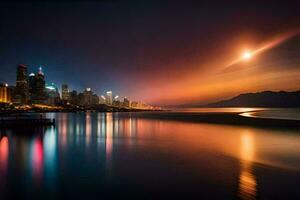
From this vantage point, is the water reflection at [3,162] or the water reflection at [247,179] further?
the water reflection at [3,162]

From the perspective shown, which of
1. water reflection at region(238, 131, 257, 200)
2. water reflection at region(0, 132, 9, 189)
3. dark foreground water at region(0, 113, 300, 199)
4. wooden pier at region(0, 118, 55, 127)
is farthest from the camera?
wooden pier at region(0, 118, 55, 127)

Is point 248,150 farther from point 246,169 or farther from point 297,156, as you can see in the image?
point 246,169

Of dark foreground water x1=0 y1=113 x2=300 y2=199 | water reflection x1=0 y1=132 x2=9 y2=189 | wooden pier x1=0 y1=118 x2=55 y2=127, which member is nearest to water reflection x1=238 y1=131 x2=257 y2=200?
dark foreground water x1=0 y1=113 x2=300 y2=199

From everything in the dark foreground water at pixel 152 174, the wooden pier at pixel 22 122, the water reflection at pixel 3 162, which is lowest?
the dark foreground water at pixel 152 174

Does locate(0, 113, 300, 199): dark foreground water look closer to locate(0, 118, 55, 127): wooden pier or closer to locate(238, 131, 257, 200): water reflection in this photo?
locate(238, 131, 257, 200): water reflection

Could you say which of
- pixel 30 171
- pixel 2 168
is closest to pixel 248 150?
pixel 30 171

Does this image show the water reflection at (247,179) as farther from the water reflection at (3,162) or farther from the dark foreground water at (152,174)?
the water reflection at (3,162)

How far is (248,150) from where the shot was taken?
22.4 metres

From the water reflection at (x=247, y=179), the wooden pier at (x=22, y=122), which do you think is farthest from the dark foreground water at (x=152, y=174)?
the wooden pier at (x=22, y=122)

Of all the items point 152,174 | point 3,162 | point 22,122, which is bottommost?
point 152,174

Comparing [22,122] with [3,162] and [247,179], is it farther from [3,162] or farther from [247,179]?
[247,179]

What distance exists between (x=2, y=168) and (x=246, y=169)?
49.9 feet

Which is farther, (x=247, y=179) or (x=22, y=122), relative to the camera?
(x=22, y=122)

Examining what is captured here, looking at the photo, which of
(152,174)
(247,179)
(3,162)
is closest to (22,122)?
(3,162)
